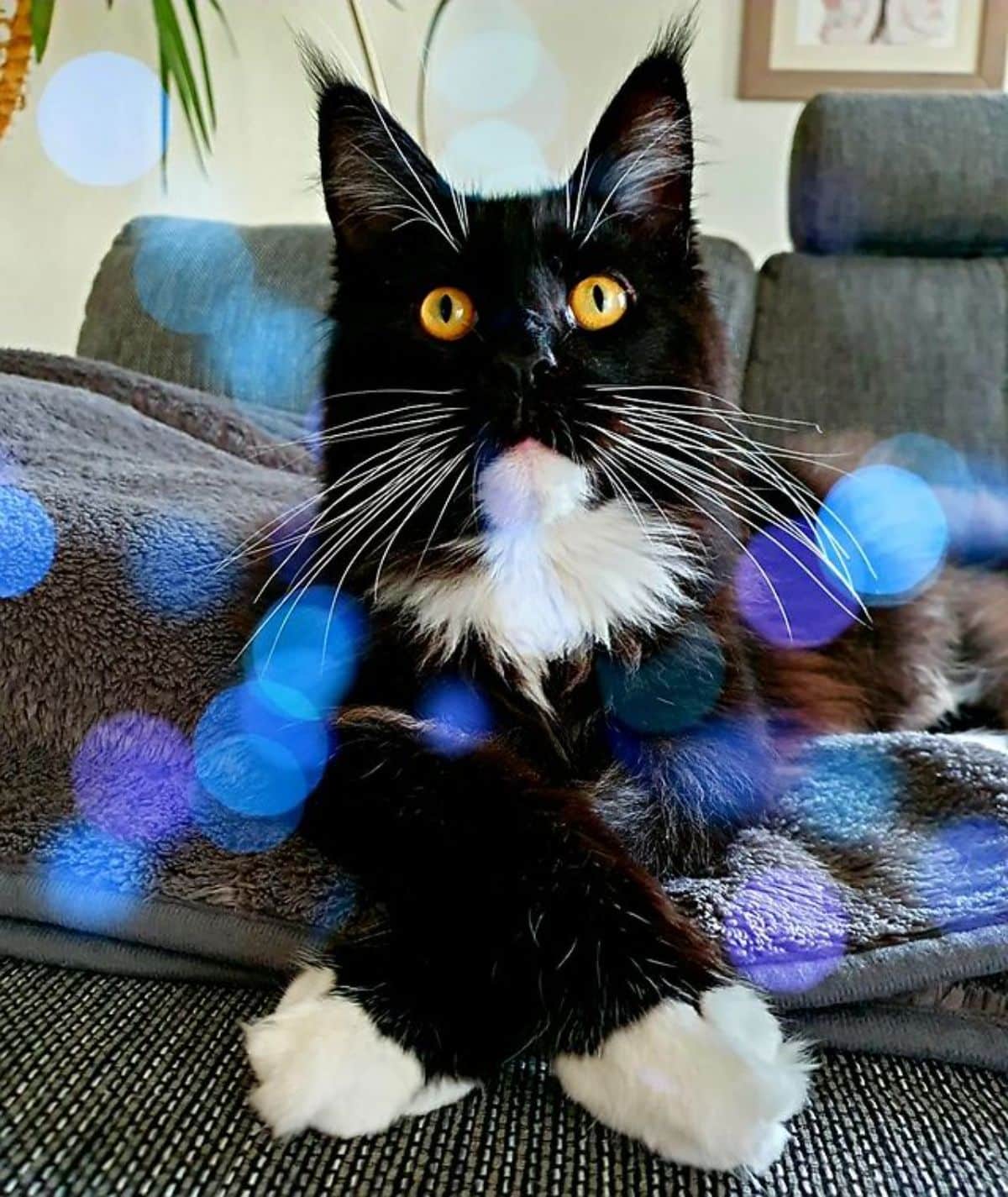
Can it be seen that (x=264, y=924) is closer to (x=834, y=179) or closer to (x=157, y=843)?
(x=157, y=843)

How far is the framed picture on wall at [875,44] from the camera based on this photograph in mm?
2529

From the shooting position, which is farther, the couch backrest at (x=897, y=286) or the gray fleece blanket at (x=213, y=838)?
the couch backrest at (x=897, y=286)

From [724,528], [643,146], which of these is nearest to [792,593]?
[724,528]

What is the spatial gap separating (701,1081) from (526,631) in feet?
1.32

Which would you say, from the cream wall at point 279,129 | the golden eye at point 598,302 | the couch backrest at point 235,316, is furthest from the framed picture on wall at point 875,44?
the golden eye at point 598,302

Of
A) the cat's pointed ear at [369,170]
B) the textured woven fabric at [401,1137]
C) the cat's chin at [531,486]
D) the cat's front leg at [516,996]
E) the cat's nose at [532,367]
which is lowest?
the textured woven fabric at [401,1137]

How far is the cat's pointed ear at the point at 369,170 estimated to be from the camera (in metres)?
0.98

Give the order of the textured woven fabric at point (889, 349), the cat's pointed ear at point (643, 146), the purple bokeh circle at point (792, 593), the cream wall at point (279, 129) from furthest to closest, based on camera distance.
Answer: the cream wall at point (279, 129) < the textured woven fabric at point (889, 349) < the purple bokeh circle at point (792, 593) < the cat's pointed ear at point (643, 146)

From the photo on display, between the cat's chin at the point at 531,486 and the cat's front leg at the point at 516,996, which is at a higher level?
the cat's chin at the point at 531,486

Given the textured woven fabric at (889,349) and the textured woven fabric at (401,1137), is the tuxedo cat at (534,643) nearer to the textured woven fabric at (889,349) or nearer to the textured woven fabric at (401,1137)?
the textured woven fabric at (401,1137)

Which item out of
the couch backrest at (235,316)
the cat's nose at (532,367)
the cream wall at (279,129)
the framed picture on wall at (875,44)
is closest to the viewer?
the cat's nose at (532,367)

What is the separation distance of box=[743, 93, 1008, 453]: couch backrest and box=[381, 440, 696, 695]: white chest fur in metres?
1.06

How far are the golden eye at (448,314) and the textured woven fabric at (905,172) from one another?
1269 millimetres

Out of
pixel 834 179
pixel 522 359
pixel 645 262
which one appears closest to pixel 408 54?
pixel 834 179
